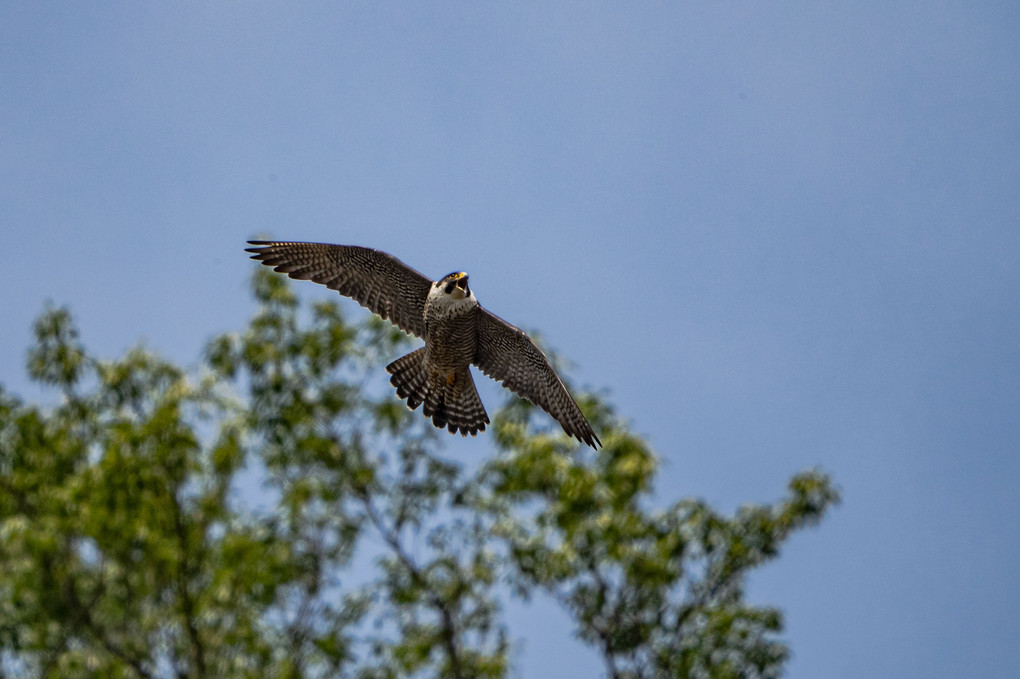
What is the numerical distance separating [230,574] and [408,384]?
13.3 feet

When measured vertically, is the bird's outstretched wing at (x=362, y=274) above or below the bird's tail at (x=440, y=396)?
above

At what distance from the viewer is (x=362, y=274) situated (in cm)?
1011

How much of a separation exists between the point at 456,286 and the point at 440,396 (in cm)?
138


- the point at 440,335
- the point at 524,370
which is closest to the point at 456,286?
the point at 440,335

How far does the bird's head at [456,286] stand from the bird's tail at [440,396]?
1072 millimetres

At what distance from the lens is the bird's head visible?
9750 millimetres

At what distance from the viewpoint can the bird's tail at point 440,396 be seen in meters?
10.7

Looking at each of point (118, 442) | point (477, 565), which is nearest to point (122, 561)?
point (118, 442)

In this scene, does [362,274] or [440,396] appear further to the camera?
[440,396]

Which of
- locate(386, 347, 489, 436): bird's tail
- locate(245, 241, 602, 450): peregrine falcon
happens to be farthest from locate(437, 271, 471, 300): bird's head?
locate(386, 347, 489, 436): bird's tail

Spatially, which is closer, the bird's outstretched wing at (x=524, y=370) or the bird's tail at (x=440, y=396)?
the bird's outstretched wing at (x=524, y=370)

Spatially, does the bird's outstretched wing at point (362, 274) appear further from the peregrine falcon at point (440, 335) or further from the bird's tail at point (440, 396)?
the bird's tail at point (440, 396)

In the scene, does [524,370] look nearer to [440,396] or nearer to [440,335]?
[440,396]

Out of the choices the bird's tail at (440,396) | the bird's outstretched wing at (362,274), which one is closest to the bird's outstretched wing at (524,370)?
the bird's tail at (440,396)
